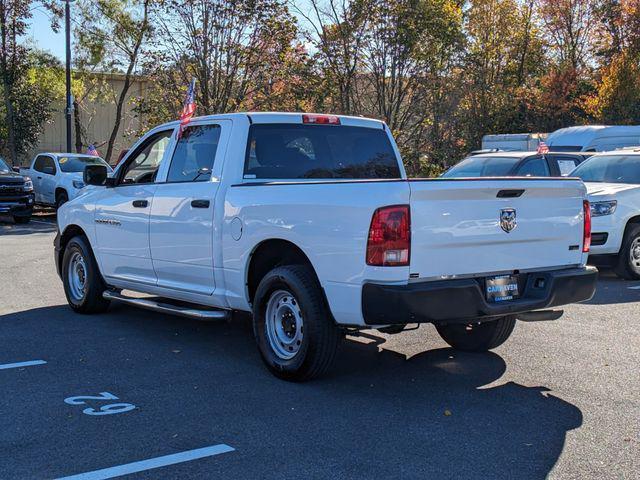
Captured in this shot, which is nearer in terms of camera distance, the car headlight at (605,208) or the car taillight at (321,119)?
the car taillight at (321,119)

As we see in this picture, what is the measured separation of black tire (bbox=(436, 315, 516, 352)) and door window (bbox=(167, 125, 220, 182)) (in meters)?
2.46

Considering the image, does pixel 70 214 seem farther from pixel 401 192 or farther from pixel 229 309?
pixel 401 192

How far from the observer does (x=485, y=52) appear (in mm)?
29234

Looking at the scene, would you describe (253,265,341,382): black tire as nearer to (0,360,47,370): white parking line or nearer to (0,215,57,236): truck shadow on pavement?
(0,360,47,370): white parking line

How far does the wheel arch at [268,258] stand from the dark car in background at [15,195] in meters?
15.3

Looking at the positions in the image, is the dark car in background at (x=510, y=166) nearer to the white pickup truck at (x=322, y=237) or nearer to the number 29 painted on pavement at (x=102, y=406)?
the white pickup truck at (x=322, y=237)

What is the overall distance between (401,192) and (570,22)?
31349 millimetres

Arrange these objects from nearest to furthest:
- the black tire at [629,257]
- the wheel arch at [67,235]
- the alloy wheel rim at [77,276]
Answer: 1. the alloy wheel rim at [77,276]
2. the wheel arch at [67,235]
3. the black tire at [629,257]

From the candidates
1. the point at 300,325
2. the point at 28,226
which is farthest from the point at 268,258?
the point at 28,226

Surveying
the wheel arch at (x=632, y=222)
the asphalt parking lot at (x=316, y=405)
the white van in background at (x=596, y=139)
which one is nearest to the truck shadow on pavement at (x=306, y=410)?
the asphalt parking lot at (x=316, y=405)

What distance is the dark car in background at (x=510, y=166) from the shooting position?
12.4m

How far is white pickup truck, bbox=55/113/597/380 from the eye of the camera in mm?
5051

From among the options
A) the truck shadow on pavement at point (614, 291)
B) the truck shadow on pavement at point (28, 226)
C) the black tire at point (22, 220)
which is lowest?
the truck shadow on pavement at point (614, 291)

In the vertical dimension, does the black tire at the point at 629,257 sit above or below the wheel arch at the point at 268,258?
below
